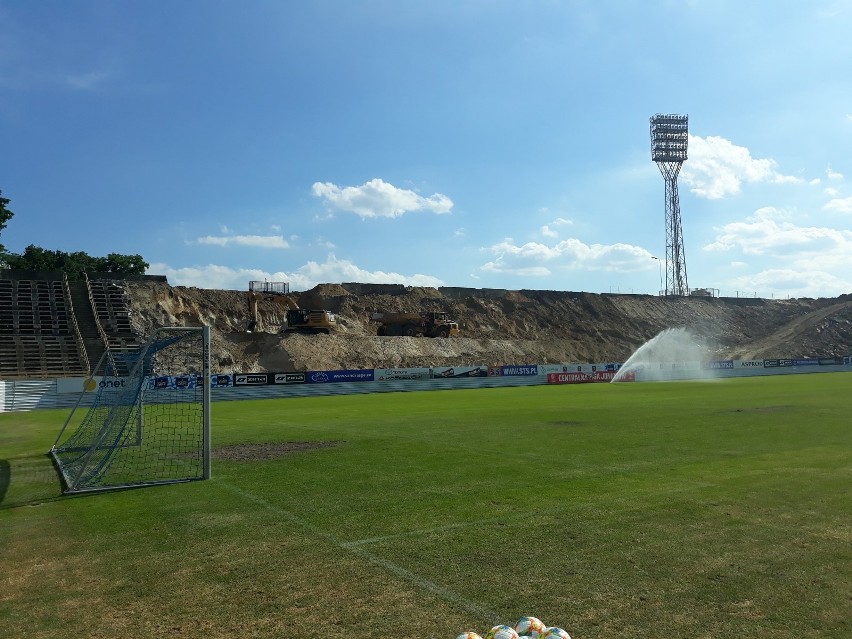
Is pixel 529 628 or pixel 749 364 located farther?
pixel 749 364

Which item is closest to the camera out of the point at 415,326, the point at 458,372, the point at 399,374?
the point at 399,374

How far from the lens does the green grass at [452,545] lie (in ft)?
19.7

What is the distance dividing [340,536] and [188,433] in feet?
53.3

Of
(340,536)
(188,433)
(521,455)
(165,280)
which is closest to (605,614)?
(340,536)

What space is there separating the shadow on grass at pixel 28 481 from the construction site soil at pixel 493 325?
41.5m

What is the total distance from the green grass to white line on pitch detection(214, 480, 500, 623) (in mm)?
31

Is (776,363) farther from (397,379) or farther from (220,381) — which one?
(220,381)

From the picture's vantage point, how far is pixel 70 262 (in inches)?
3531

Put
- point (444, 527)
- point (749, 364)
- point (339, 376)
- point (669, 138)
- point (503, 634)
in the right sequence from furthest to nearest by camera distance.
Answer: point (669, 138), point (749, 364), point (339, 376), point (444, 527), point (503, 634)

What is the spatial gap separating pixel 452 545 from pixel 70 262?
95.8 metres

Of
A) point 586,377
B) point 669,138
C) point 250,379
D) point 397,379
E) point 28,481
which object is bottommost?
point 586,377

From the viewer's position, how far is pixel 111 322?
61969mm

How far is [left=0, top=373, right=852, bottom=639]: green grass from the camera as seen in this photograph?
6004 millimetres

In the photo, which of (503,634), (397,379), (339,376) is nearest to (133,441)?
(503,634)
